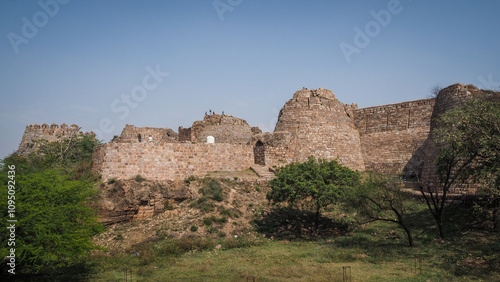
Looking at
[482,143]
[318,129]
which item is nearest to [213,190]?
[318,129]

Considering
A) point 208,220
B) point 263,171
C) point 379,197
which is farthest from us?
point 263,171

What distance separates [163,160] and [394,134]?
1715cm

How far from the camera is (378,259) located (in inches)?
519

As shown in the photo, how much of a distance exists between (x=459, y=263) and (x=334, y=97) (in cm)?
1698

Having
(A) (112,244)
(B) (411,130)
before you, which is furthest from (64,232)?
(B) (411,130)

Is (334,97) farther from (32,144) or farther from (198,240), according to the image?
(32,144)

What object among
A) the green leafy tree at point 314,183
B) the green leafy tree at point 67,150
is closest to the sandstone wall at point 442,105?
the green leafy tree at point 314,183

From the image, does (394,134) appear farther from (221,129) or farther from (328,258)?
(328,258)

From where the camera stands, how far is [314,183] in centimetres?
1731

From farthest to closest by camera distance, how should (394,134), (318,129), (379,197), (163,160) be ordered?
(394,134), (318,129), (163,160), (379,197)

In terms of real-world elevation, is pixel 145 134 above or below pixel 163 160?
above

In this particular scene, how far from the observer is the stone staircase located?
A: 21.2 metres

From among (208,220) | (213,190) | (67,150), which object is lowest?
(208,220)

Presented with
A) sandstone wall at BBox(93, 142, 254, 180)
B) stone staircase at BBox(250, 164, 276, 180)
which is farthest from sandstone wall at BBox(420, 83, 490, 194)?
sandstone wall at BBox(93, 142, 254, 180)
